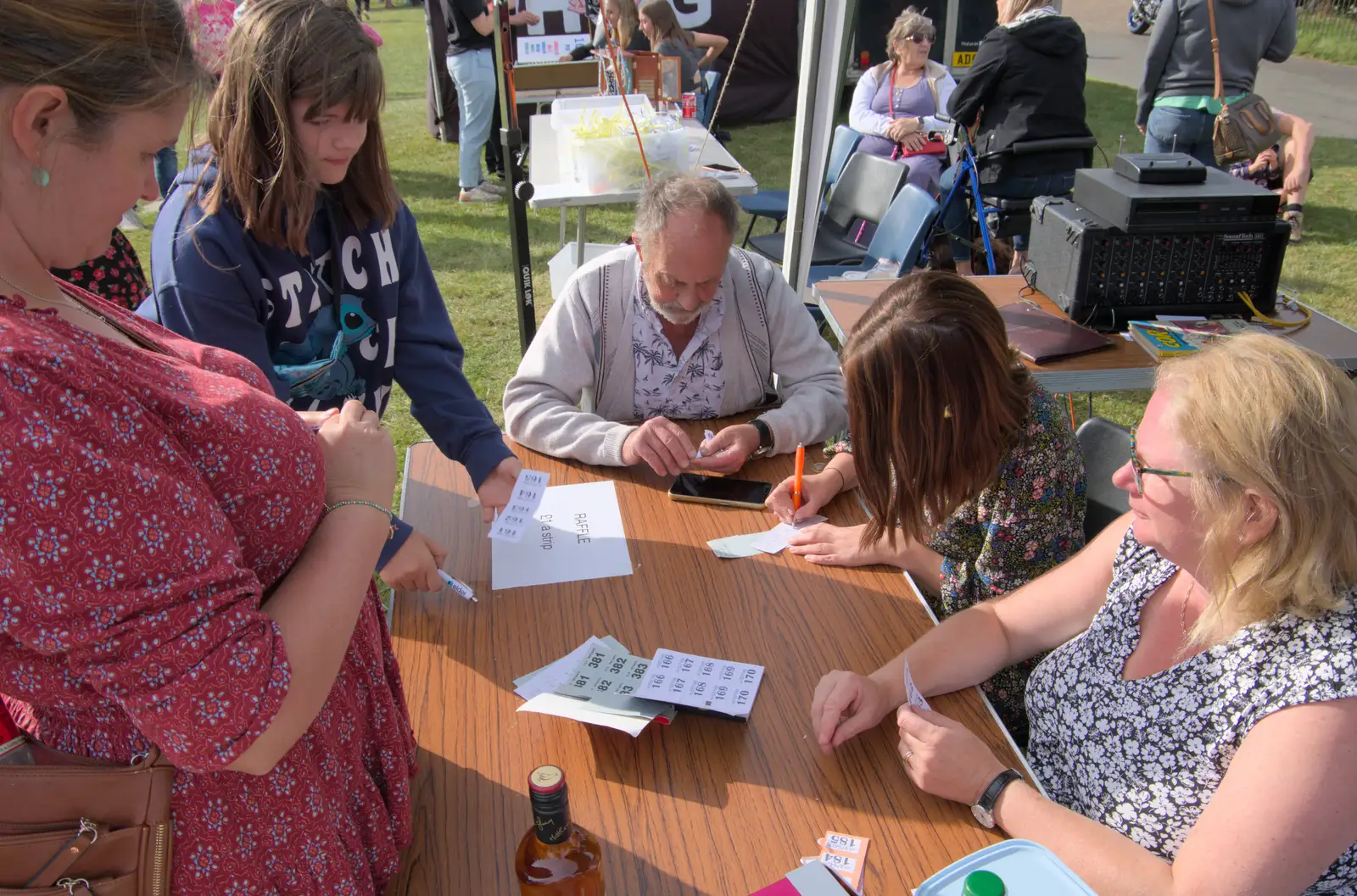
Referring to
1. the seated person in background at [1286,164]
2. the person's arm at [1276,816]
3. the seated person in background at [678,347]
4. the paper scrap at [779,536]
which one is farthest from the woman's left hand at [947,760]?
the seated person in background at [1286,164]

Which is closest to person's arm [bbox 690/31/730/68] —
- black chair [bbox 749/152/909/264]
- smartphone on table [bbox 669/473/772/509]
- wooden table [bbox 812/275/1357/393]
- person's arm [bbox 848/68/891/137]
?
person's arm [bbox 848/68/891/137]

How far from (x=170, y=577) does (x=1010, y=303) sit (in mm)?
2868

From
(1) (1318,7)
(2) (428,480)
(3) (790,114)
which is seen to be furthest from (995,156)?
(1) (1318,7)

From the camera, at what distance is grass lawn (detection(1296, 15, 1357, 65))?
12352 millimetres

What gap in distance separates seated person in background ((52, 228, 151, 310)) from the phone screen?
47.2 inches

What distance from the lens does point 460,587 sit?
161cm

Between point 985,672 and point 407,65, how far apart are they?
604 inches

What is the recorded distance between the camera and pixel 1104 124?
31.8 feet

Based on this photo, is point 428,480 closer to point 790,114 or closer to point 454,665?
point 454,665

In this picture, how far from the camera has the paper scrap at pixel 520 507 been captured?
1.70 metres

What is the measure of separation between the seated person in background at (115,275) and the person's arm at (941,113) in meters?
5.23

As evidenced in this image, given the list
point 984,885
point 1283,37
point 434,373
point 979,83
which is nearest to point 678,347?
point 434,373

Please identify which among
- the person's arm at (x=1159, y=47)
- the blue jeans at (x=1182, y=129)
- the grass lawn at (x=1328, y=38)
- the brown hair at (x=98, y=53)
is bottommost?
the blue jeans at (x=1182, y=129)

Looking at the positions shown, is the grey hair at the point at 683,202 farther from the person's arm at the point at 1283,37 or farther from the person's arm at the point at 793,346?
the person's arm at the point at 1283,37
